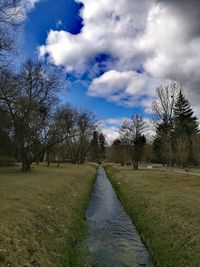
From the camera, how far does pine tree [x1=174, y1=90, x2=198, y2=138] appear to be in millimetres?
67938

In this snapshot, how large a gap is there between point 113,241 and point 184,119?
62486 millimetres

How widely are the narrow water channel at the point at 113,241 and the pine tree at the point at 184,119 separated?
52242 mm

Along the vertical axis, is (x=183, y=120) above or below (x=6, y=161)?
above

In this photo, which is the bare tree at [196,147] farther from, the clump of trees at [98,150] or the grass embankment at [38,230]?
the clump of trees at [98,150]

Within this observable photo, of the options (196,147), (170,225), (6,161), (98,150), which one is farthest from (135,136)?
(98,150)

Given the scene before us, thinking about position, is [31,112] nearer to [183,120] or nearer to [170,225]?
[170,225]

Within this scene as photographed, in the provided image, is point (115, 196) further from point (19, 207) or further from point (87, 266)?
point (87, 266)

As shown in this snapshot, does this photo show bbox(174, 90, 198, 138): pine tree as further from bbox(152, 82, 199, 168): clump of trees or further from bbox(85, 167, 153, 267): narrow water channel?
bbox(85, 167, 153, 267): narrow water channel

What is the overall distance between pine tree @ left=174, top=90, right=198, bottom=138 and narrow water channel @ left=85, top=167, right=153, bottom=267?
52.2m

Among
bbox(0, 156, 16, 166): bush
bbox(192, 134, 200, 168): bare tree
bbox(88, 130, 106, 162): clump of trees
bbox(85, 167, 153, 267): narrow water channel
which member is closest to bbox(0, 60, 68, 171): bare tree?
bbox(0, 156, 16, 166): bush

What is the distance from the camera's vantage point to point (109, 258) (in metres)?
10.2

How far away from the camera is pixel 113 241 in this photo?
1210 cm

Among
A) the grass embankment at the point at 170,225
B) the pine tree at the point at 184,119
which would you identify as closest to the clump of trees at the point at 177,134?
the pine tree at the point at 184,119

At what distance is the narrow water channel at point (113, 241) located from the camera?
9.95 meters
